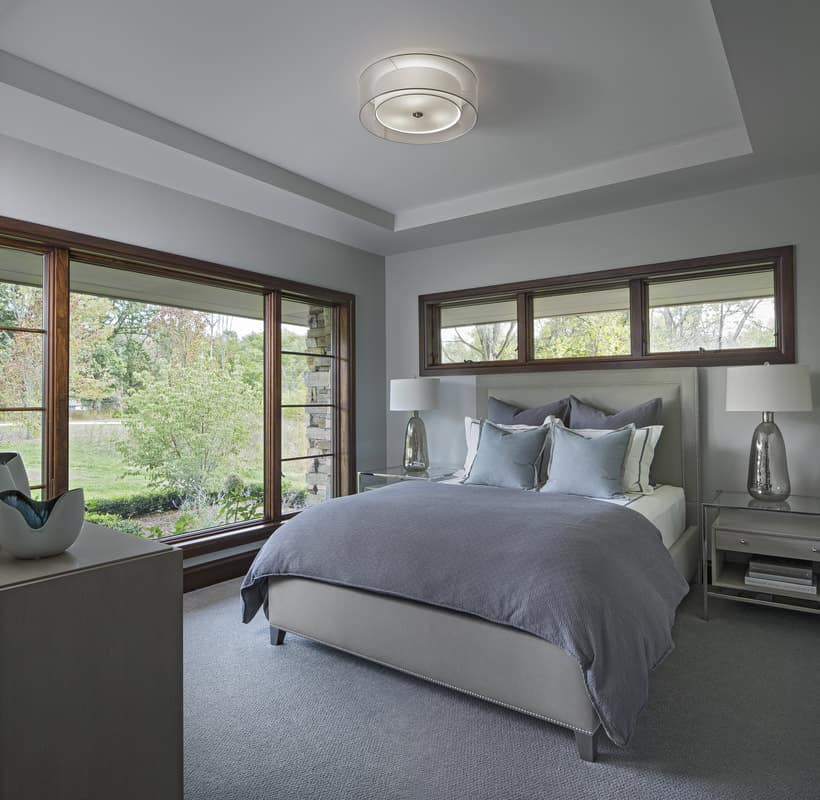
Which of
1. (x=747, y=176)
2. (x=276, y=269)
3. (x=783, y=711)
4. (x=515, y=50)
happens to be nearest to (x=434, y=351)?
(x=276, y=269)

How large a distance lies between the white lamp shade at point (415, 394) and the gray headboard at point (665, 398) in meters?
0.81

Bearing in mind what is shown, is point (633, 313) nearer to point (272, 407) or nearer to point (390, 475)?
point (390, 475)

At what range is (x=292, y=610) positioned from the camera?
9.35ft

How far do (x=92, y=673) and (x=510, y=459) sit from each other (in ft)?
9.01

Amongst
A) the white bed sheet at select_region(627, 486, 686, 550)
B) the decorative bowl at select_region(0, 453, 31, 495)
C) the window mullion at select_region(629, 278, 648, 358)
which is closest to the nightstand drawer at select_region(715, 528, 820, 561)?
the white bed sheet at select_region(627, 486, 686, 550)

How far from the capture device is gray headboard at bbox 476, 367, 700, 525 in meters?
3.93

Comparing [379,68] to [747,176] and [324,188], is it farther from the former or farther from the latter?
[747,176]

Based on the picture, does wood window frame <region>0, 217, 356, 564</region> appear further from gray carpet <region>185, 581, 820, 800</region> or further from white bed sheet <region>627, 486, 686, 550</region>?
white bed sheet <region>627, 486, 686, 550</region>

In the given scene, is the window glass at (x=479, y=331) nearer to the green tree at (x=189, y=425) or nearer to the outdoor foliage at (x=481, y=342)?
the outdoor foliage at (x=481, y=342)

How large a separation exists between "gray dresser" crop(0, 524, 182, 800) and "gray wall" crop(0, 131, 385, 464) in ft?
8.26

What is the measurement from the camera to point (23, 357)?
3.12m

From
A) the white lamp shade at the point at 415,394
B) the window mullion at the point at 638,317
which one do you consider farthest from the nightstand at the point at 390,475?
the window mullion at the point at 638,317

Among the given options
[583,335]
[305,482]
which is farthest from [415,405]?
[583,335]

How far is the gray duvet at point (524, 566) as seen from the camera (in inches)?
78.9
